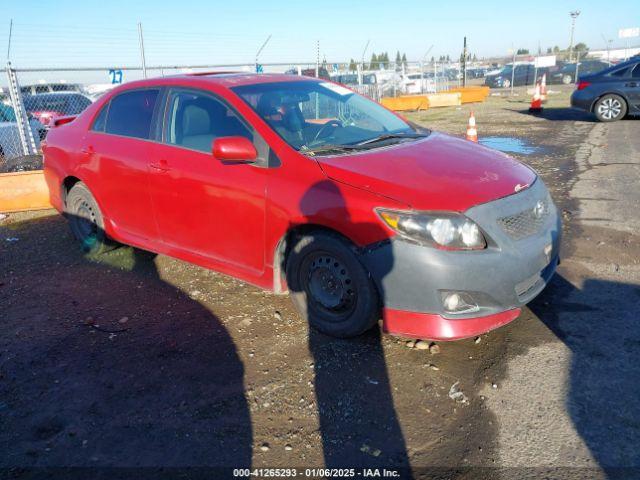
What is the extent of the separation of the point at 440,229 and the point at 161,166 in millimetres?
2285

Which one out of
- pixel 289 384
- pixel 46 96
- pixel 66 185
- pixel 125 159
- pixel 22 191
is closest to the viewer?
pixel 289 384

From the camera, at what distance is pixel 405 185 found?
309 centimetres

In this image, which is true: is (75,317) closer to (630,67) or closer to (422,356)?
(422,356)

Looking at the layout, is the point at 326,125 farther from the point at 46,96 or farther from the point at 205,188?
the point at 46,96

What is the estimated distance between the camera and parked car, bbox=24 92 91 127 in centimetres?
1284

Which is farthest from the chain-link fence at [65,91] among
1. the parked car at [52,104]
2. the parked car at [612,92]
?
the parked car at [612,92]

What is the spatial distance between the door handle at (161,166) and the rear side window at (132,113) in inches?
13.2

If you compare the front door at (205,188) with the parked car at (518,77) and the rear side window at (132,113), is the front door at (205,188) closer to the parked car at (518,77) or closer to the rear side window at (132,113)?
the rear side window at (132,113)

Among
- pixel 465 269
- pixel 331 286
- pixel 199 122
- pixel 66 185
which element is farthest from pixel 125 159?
pixel 465 269

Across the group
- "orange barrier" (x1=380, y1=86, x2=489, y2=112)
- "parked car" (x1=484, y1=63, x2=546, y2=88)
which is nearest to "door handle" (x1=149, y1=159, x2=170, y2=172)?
"orange barrier" (x1=380, y1=86, x2=489, y2=112)

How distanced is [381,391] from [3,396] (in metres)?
2.20

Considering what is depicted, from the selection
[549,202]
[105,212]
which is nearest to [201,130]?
[105,212]

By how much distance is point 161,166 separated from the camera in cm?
405

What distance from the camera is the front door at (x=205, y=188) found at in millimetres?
3584
